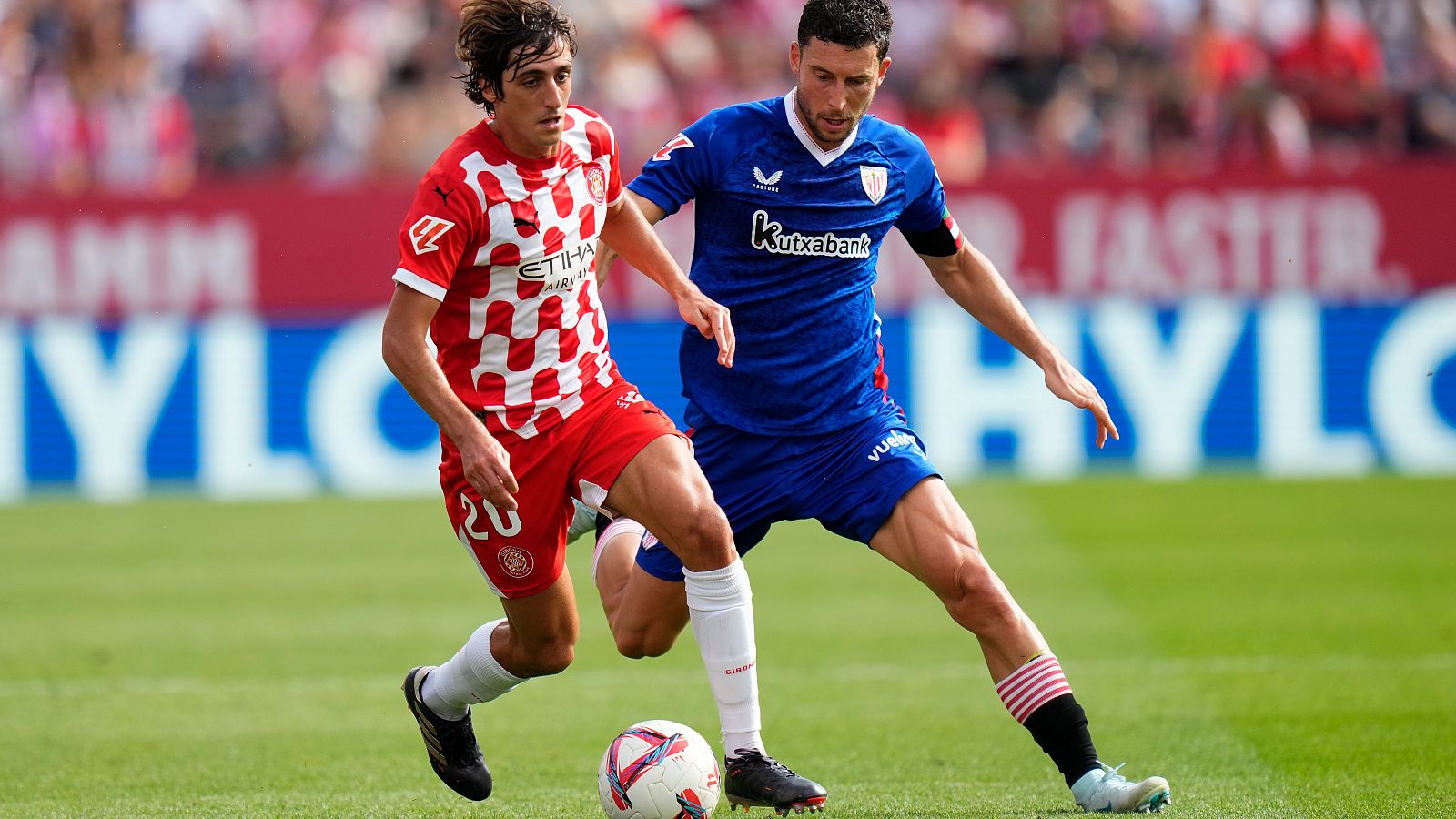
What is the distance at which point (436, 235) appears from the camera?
5.10 metres

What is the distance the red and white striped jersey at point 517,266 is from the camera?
517cm

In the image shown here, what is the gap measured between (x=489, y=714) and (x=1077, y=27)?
33.3ft

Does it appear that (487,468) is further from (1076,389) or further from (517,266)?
(1076,389)

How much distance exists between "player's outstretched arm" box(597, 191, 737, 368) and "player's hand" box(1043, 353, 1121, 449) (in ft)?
3.30

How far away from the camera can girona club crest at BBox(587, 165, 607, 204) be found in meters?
5.54

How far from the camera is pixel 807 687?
7750 mm

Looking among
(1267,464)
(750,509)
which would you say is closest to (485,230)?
(750,509)

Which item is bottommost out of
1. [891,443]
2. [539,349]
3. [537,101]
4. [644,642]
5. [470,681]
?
[470,681]

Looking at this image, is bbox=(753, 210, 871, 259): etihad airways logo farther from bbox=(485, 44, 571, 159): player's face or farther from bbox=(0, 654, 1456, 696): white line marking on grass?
bbox=(0, 654, 1456, 696): white line marking on grass

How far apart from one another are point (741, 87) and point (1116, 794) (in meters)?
10.9

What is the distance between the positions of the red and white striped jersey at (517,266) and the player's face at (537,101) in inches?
3.5

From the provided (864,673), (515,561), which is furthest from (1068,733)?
(864,673)

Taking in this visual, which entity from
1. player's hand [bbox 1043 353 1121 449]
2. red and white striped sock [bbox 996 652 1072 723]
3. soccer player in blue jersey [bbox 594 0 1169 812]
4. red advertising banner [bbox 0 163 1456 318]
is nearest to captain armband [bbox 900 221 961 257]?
soccer player in blue jersey [bbox 594 0 1169 812]

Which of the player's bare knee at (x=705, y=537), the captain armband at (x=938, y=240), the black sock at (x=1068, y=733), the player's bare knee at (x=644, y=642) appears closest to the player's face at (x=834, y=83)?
the captain armband at (x=938, y=240)
